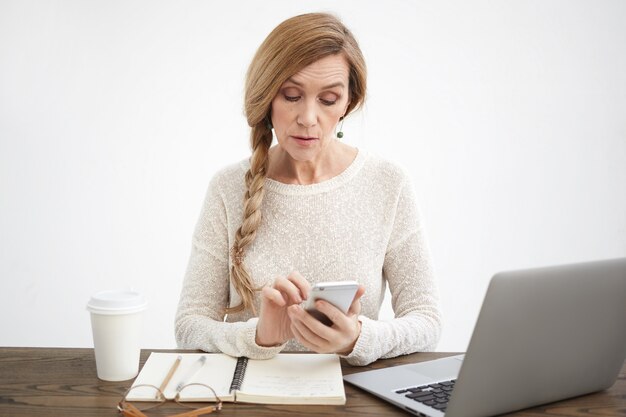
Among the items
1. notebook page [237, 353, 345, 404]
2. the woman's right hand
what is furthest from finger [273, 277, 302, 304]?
notebook page [237, 353, 345, 404]

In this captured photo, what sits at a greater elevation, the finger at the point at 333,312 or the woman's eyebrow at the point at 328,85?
the woman's eyebrow at the point at 328,85

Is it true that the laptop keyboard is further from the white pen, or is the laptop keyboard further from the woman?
the white pen

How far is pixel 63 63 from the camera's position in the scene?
308cm

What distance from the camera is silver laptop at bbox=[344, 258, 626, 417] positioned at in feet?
3.19

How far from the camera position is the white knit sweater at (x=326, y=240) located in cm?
173

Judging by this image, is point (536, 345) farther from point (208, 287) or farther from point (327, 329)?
point (208, 287)

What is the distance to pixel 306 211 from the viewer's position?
5.98 feet

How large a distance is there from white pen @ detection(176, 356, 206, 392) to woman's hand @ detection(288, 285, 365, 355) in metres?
0.19

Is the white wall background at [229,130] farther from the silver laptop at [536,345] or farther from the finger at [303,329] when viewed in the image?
the silver laptop at [536,345]

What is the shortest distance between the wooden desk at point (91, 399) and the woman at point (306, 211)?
284 mm

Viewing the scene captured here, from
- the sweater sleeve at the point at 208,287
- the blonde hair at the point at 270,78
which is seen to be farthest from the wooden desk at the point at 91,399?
the blonde hair at the point at 270,78

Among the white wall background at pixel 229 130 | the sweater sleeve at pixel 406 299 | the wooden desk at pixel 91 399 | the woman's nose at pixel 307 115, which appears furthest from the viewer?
the white wall background at pixel 229 130

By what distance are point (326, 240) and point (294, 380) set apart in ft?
2.09

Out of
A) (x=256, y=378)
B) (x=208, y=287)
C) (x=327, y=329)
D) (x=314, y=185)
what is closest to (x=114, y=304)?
(x=256, y=378)
